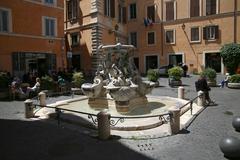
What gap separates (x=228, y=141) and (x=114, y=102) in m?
6.04

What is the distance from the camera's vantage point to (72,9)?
31000mm

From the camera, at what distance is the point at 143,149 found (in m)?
6.89

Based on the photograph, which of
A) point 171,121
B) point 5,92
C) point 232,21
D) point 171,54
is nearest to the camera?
point 171,121

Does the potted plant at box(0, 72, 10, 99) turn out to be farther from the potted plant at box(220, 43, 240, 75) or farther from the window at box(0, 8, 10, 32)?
the potted plant at box(220, 43, 240, 75)

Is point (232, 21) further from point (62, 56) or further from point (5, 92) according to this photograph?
point (5, 92)

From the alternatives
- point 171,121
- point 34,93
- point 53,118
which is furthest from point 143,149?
point 34,93

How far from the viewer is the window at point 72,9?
3045 centimetres

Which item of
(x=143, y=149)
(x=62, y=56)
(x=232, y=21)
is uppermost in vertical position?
(x=232, y=21)

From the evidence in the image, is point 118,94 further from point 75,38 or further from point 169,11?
point 169,11

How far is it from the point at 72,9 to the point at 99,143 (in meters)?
25.9

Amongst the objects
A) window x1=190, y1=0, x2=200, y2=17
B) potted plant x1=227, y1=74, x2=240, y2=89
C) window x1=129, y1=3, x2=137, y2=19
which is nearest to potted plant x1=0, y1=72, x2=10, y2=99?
potted plant x1=227, y1=74, x2=240, y2=89

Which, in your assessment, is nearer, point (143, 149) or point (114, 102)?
point (143, 149)

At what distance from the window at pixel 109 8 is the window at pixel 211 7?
11.0 metres

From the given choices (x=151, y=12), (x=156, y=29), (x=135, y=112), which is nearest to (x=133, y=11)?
(x=151, y=12)
